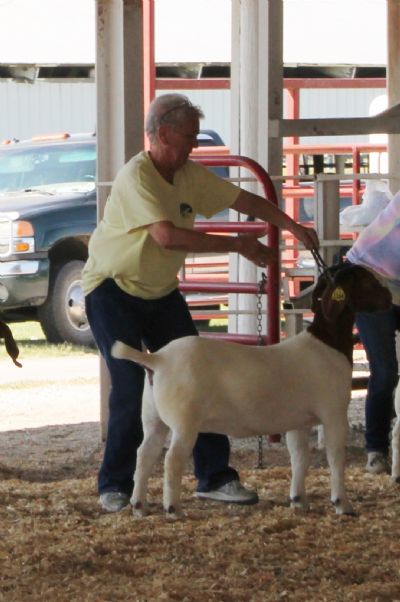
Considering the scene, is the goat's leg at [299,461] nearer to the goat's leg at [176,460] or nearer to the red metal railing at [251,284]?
the goat's leg at [176,460]

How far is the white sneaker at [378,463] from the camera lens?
25.7 feet

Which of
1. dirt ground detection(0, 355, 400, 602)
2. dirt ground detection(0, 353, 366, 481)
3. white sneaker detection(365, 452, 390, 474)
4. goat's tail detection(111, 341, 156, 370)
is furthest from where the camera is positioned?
dirt ground detection(0, 353, 366, 481)

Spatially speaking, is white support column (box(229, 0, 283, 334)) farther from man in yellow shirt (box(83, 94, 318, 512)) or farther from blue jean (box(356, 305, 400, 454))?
Answer: man in yellow shirt (box(83, 94, 318, 512))

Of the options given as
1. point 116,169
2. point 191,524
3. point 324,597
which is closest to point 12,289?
point 116,169

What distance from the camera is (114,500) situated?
6.70 m

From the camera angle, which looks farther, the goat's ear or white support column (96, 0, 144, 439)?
white support column (96, 0, 144, 439)

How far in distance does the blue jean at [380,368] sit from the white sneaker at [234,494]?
123 centimetres

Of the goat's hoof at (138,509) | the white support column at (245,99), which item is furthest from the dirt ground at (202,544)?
the white support column at (245,99)

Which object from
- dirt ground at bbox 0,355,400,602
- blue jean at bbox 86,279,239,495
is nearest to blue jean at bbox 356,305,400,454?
dirt ground at bbox 0,355,400,602

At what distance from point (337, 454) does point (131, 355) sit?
1.08 meters

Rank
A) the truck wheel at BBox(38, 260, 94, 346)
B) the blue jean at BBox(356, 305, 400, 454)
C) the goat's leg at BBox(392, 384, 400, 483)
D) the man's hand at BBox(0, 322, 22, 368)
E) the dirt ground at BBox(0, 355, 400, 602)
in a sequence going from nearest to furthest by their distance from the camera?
the dirt ground at BBox(0, 355, 400, 602) < the man's hand at BBox(0, 322, 22, 368) < the goat's leg at BBox(392, 384, 400, 483) < the blue jean at BBox(356, 305, 400, 454) < the truck wheel at BBox(38, 260, 94, 346)

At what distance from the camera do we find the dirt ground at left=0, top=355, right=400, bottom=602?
5309 millimetres

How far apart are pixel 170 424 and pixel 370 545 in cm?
102

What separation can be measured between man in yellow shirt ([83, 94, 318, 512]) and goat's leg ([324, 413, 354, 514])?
0.50 meters
